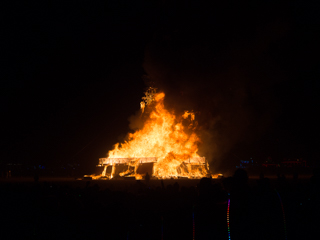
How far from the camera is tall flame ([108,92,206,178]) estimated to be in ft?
105

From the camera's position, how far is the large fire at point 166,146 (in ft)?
105

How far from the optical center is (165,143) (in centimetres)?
3288

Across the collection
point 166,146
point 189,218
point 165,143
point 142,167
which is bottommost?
point 189,218

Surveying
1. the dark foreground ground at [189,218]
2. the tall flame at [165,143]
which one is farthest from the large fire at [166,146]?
the dark foreground ground at [189,218]

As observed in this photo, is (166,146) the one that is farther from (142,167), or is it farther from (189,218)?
(189,218)

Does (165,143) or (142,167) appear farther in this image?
(165,143)

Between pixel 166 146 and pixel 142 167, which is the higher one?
pixel 166 146

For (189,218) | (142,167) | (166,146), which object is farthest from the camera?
(166,146)

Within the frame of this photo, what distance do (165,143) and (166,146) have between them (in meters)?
0.36

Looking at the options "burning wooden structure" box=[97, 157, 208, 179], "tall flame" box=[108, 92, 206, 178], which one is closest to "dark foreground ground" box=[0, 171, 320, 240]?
"burning wooden structure" box=[97, 157, 208, 179]

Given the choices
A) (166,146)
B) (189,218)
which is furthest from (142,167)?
(189,218)

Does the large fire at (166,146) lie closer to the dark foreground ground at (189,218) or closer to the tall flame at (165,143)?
the tall flame at (165,143)

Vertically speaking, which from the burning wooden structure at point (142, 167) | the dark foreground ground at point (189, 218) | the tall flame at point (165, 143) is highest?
the tall flame at point (165, 143)

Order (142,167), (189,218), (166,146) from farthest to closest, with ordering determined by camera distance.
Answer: (166,146), (142,167), (189,218)
